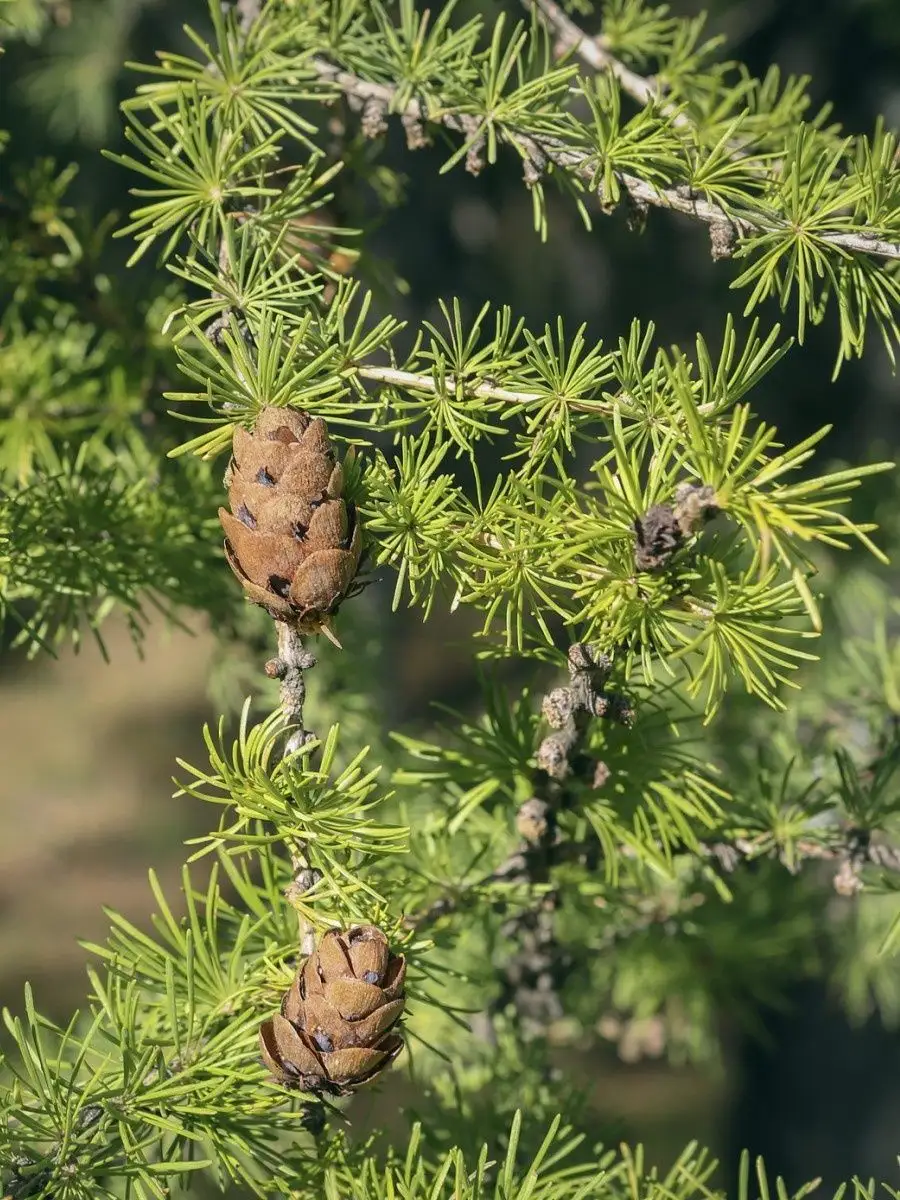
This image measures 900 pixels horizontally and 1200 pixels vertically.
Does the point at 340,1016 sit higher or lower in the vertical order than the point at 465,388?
lower

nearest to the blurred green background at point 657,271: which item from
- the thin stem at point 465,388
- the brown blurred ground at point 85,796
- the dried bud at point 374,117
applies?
the dried bud at point 374,117

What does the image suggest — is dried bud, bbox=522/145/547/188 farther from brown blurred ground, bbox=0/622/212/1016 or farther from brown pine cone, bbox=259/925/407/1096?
brown blurred ground, bbox=0/622/212/1016

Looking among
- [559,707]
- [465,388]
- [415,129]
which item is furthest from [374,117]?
[559,707]

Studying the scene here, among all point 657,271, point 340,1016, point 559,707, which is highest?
point 657,271

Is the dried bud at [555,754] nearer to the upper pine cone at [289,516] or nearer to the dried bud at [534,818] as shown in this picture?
the dried bud at [534,818]

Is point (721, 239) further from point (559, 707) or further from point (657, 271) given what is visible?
point (657, 271)

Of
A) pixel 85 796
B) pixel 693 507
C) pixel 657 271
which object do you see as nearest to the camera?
pixel 693 507
